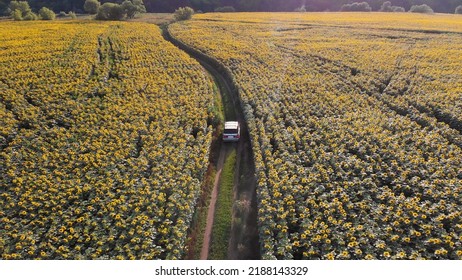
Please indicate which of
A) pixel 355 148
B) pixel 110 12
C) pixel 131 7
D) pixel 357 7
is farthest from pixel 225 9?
pixel 355 148

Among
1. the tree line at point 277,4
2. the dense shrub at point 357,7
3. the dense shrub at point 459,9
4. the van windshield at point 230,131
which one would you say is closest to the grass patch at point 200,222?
the van windshield at point 230,131

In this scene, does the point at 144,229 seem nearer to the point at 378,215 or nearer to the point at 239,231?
the point at 239,231

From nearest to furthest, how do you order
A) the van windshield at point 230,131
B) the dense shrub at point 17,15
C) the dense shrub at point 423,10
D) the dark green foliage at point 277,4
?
the van windshield at point 230,131 < the dense shrub at point 17,15 < the dense shrub at point 423,10 < the dark green foliage at point 277,4

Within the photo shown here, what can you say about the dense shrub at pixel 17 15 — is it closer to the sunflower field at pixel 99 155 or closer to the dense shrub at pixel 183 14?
the dense shrub at pixel 183 14

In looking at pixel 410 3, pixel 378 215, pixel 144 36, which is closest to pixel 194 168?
pixel 378 215

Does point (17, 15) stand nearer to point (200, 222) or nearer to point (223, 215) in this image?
point (200, 222)

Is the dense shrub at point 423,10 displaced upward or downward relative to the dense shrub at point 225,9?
upward

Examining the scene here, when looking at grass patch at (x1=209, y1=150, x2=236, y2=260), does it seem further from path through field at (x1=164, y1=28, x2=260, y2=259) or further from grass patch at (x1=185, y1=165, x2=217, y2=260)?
grass patch at (x1=185, y1=165, x2=217, y2=260)
